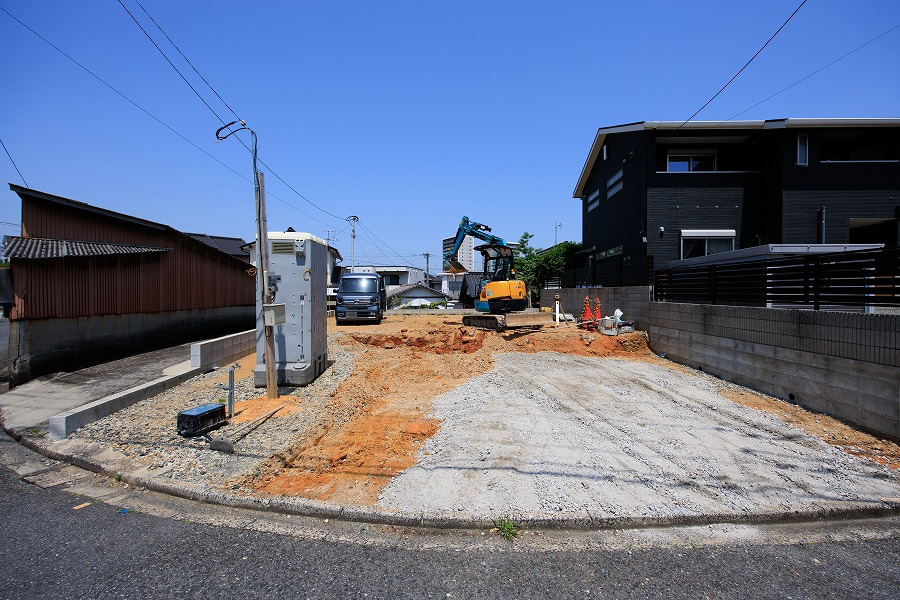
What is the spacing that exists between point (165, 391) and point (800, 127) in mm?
20576

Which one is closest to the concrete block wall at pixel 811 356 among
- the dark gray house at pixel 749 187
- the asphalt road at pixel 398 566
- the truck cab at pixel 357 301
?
the asphalt road at pixel 398 566

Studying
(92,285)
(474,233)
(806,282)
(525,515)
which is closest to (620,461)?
(525,515)

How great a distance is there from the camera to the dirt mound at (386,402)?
14.4ft

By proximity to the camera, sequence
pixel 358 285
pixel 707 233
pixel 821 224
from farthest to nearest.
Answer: pixel 358 285
pixel 707 233
pixel 821 224

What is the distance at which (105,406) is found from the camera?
6.29 m

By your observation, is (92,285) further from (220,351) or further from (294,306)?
(294,306)

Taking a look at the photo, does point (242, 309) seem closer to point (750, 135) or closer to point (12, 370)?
point (12, 370)

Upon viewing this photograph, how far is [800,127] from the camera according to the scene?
52.0ft

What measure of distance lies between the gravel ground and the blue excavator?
685cm

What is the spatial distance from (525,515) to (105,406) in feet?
19.9

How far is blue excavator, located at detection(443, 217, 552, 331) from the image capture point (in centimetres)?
1459

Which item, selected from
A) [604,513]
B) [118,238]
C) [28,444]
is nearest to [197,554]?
[604,513]

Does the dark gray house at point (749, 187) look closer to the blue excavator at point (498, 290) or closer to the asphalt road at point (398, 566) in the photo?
the blue excavator at point (498, 290)

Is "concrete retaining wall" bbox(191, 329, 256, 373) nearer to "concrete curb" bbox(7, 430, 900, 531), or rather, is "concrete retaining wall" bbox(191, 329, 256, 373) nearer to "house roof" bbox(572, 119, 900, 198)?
"concrete curb" bbox(7, 430, 900, 531)
